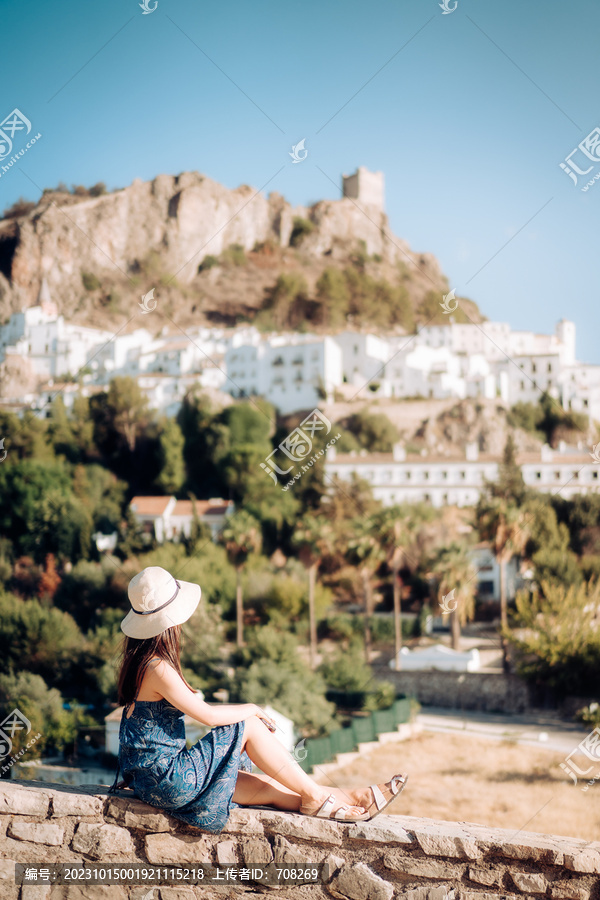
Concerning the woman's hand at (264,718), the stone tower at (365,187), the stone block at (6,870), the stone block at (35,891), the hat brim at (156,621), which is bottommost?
the stone block at (35,891)

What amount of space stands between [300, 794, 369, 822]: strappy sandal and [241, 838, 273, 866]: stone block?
0.58 feet

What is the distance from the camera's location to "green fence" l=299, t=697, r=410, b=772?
56.9 ft

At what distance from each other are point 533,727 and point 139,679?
1984 cm

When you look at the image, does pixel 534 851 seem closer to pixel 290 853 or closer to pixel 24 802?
pixel 290 853

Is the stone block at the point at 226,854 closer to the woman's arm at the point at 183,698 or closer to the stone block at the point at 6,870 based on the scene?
the woman's arm at the point at 183,698

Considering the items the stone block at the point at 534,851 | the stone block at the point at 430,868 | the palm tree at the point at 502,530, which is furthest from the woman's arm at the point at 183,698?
the palm tree at the point at 502,530

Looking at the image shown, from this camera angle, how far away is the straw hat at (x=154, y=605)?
115 inches

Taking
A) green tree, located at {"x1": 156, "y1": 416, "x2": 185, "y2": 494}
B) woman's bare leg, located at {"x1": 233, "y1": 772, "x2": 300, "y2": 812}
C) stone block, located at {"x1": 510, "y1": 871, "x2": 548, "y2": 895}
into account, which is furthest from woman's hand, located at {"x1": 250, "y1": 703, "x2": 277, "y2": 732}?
green tree, located at {"x1": 156, "y1": 416, "x2": 185, "y2": 494}

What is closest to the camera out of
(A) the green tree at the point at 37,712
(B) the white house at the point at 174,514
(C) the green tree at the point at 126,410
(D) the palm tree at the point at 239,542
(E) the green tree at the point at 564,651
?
(A) the green tree at the point at 37,712

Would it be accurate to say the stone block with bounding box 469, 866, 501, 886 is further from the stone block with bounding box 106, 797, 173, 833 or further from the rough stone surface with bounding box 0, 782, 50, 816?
the rough stone surface with bounding box 0, 782, 50, 816

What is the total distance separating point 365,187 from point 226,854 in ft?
269

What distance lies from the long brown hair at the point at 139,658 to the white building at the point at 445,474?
3545 cm

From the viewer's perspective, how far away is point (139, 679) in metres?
2.90

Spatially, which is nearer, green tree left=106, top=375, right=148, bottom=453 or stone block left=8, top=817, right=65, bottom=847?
stone block left=8, top=817, right=65, bottom=847
